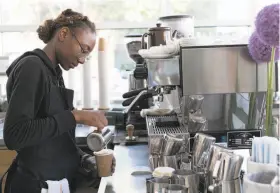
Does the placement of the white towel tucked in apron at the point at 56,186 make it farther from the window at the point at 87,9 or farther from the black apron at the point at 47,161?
the window at the point at 87,9

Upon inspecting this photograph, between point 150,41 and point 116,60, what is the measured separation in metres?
1.42

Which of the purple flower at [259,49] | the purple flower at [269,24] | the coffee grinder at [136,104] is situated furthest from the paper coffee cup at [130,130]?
the purple flower at [269,24]

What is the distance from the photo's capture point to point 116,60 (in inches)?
125

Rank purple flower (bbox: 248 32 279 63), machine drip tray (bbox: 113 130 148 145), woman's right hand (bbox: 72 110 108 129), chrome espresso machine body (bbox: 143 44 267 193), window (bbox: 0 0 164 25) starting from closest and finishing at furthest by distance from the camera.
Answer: purple flower (bbox: 248 32 279 63), chrome espresso machine body (bbox: 143 44 267 193), woman's right hand (bbox: 72 110 108 129), machine drip tray (bbox: 113 130 148 145), window (bbox: 0 0 164 25)

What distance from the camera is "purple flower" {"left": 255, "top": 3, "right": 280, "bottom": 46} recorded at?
1.03 meters

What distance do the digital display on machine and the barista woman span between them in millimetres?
521

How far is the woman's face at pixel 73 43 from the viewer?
5.27 ft

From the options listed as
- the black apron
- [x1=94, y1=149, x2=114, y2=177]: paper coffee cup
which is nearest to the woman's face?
the black apron

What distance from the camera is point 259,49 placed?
1374mm

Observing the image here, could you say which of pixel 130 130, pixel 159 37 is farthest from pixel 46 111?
pixel 130 130

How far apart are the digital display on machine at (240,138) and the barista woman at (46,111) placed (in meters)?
0.52

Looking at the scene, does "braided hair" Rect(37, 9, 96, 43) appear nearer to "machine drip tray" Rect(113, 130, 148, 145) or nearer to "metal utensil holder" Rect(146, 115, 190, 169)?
"metal utensil holder" Rect(146, 115, 190, 169)

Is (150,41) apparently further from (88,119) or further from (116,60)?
(116,60)

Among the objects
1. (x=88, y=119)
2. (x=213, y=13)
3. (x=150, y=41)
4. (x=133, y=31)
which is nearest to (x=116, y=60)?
(x=133, y=31)
